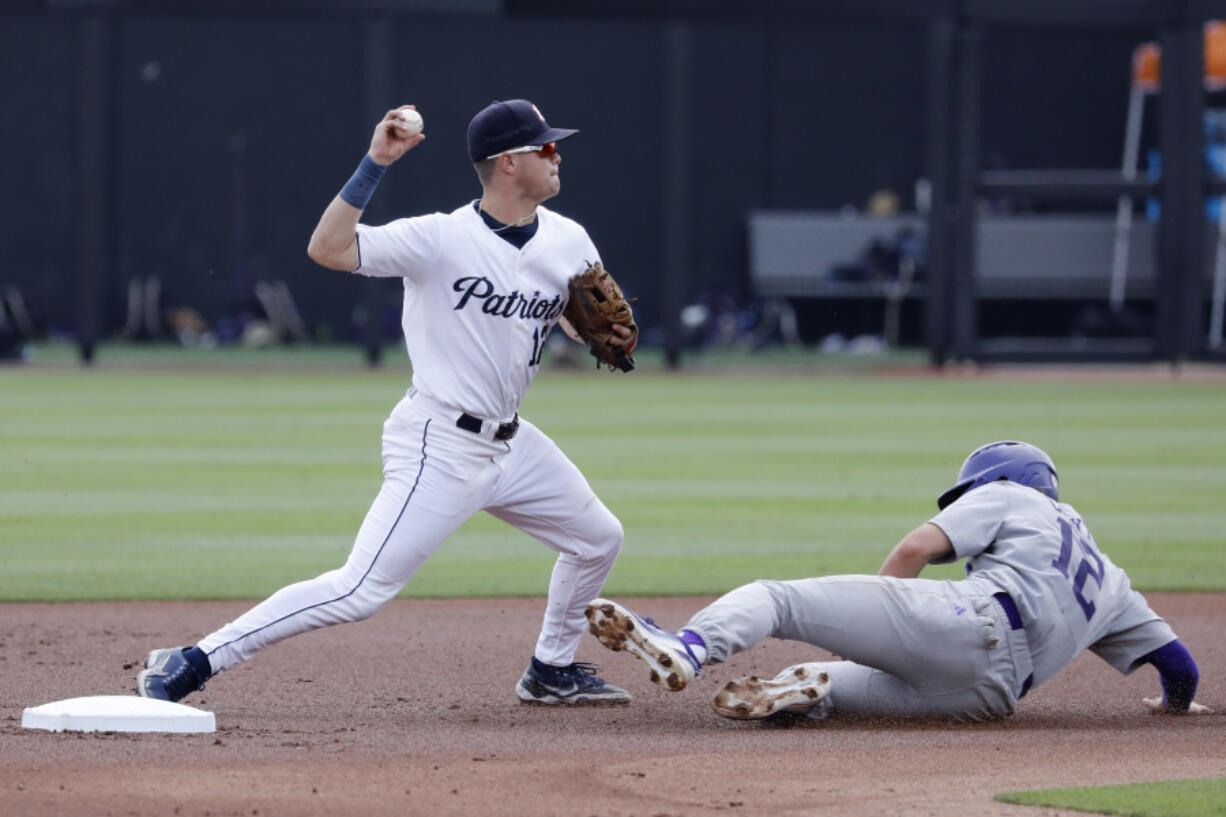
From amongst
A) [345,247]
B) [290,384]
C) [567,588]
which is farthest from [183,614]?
[290,384]

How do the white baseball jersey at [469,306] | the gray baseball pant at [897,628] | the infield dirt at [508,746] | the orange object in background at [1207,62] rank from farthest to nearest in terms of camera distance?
the orange object in background at [1207,62], the white baseball jersey at [469,306], the gray baseball pant at [897,628], the infield dirt at [508,746]

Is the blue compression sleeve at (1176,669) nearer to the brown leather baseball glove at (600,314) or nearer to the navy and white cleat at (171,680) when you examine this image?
the brown leather baseball glove at (600,314)

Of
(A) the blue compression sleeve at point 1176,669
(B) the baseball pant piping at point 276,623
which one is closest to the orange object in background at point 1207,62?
(A) the blue compression sleeve at point 1176,669

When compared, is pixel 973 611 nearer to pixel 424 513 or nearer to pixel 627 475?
pixel 424 513

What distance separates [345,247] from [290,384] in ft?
47.4

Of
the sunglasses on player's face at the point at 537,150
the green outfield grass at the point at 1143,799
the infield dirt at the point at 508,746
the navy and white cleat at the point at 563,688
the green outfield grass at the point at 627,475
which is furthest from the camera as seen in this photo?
the green outfield grass at the point at 627,475

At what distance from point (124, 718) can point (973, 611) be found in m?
2.13

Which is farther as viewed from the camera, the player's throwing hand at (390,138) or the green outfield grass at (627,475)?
the green outfield grass at (627,475)

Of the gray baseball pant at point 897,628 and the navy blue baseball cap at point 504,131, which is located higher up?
the navy blue baseball cap at point 504,131

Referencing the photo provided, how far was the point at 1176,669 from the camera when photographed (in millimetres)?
4684

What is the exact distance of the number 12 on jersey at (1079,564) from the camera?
4.47 meters

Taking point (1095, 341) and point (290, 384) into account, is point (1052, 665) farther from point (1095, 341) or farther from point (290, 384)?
point (1095, 341)

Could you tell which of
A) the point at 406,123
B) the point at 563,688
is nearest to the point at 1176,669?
the point at 563,688

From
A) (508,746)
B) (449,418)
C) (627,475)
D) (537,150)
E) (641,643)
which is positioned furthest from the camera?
(627,475)
